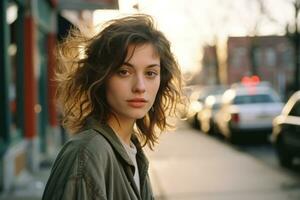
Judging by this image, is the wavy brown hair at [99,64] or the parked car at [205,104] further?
the parked car at [205,104]

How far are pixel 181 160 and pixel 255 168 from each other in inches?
87.5

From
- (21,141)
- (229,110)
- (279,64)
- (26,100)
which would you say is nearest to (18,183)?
(21,141)

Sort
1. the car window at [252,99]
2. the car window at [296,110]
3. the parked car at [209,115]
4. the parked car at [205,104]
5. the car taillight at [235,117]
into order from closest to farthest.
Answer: the car window at [296,110]
the car taillight at [235,117]
the car window at [252,99]
the parked car at [209,115]
the parked car at [205,104]

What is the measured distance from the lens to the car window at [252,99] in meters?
17.0

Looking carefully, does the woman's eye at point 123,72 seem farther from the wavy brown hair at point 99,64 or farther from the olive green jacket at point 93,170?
the olive green jacket at point 93,170

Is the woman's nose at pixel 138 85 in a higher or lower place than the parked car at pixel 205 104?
higher

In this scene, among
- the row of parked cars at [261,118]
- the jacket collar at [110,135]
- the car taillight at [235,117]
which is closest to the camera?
the jacket collar at [110,135]

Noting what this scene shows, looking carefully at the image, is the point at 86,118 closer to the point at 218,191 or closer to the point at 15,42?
the point at 218,191

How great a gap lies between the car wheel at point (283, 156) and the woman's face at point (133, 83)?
9.79 meters

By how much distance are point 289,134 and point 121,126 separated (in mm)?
9526

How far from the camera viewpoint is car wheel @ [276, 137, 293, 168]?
11438 millimetres

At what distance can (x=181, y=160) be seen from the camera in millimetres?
13398

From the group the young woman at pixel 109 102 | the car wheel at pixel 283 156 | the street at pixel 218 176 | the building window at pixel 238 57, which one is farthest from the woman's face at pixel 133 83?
the building window at pixel 238 57

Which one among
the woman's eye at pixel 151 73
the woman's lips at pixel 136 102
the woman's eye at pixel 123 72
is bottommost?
the woman's lips at pixel 136 102
